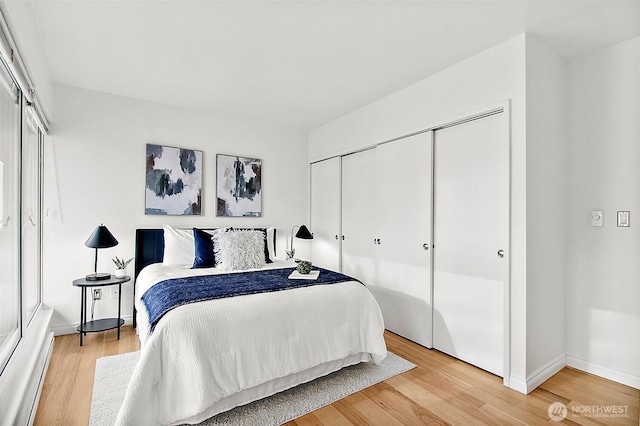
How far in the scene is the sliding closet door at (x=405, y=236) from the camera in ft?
10.3

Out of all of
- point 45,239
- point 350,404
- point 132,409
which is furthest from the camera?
point 45,239

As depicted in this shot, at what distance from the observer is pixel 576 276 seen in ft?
8.93

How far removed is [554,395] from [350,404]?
1.43 metres

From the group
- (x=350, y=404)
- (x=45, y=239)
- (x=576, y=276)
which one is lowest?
(x=350, y=404)

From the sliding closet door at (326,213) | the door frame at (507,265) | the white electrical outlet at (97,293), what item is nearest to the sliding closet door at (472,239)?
the door frame at (507,265)

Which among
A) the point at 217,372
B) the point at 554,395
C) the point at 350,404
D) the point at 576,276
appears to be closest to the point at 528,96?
the point at 576,276

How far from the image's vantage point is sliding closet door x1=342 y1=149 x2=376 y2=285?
3863 mm

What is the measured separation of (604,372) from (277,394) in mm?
2489

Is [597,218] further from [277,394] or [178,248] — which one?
[178,248]

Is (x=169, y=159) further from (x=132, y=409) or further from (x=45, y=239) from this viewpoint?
(x=132, y=409)

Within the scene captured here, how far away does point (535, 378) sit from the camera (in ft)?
7.93

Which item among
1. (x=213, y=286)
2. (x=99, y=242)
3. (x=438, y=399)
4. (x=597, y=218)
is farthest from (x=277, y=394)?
(x=597, y=218)

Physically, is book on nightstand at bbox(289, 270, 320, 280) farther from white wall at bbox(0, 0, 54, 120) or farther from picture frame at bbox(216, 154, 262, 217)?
white wall at bbox(0, 0, 54, 120)

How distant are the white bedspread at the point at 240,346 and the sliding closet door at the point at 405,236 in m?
0.76
